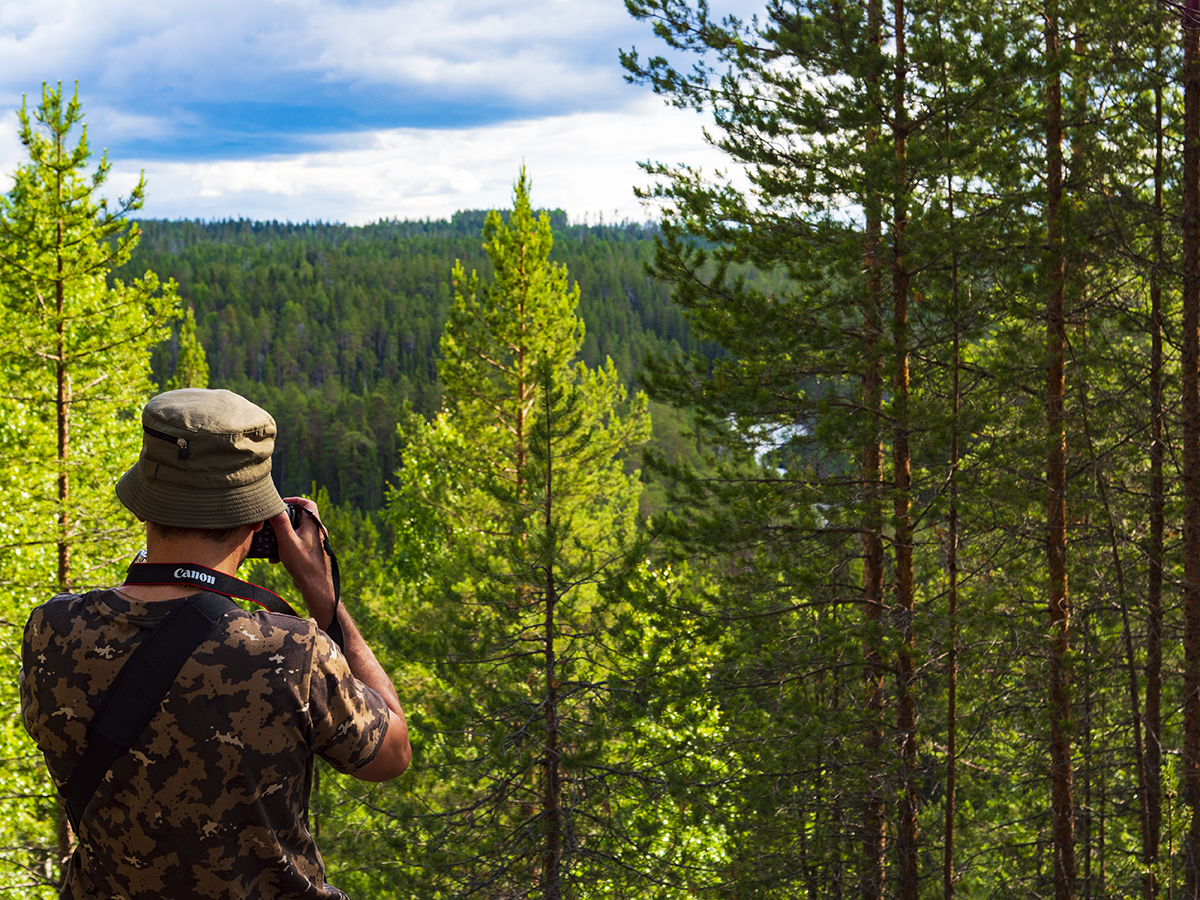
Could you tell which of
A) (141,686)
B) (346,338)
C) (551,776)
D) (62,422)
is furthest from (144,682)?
(346,338)

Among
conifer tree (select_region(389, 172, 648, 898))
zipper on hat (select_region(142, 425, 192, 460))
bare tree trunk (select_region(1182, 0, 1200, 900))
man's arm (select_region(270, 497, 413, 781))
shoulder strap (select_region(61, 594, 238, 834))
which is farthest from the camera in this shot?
conifer tree (select_region(389, 172, 648, 898))

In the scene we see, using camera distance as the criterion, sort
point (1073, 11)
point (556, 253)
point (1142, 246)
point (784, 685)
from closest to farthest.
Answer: point (1073, 11)
point (1142, 246)
point (784, 685)
point (556, 253)

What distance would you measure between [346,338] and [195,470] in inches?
4968

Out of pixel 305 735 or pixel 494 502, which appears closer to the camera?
pixel 305 735

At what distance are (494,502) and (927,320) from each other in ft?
35.0

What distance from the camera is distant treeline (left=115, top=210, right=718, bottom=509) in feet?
273

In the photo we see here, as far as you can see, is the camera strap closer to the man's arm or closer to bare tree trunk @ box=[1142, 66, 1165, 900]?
the man's arm

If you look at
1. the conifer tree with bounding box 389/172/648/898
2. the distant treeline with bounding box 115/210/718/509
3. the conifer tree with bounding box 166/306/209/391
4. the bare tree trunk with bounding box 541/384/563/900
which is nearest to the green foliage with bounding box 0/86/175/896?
the conifer tree with bounding box 389/172/648/898

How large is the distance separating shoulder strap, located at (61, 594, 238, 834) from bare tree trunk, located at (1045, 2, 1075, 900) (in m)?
7.10

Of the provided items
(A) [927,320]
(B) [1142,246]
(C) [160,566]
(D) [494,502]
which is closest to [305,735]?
(C) [160,566]

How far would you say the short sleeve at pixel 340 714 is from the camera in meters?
1.67

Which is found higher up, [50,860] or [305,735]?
[305,735]

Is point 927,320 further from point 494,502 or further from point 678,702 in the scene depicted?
point 494,502

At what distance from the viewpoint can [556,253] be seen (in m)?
165
